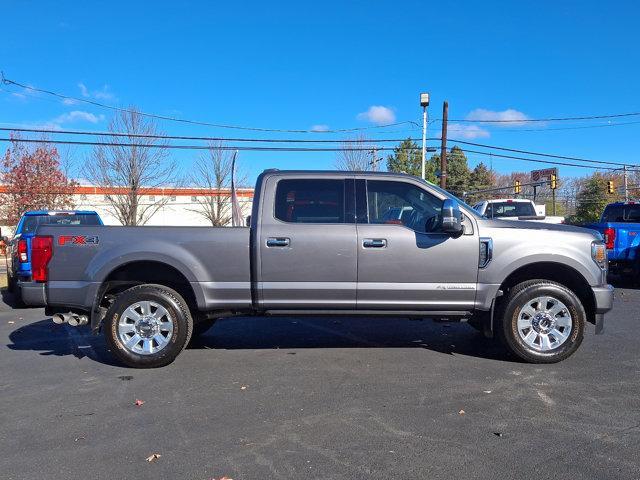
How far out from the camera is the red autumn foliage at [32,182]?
3022 cm

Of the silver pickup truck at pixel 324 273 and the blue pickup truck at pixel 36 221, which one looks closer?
the silver pickup truck at pixel 324 273

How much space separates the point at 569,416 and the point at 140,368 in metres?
4.11

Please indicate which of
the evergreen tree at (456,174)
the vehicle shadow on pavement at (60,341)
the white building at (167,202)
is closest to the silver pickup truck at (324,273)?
the vehicle shadow on pavement at (60,341)

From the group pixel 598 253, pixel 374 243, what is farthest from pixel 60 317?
pixel 598 253

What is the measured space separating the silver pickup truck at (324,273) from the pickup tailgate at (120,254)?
1cm

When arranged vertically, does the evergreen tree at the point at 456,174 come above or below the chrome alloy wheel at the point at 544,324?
above

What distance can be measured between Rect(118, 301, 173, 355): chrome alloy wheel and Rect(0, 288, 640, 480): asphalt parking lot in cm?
27

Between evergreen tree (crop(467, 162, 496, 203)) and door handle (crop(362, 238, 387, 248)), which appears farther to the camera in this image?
evergreen tree (crop(467, 162, 496, 203))

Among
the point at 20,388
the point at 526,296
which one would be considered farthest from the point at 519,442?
the point at 20,388

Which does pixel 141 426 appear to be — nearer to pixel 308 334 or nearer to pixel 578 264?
pixel 308 334

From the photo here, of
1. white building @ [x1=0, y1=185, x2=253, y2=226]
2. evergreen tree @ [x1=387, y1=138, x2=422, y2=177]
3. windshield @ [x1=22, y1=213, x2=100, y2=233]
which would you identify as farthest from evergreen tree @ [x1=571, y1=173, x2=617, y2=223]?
windshield @ [x1=22, y1=213, x2=100, y2=233]

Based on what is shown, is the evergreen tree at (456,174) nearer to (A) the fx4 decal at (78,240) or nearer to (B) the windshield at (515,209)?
(B) the windshield at (515,209)

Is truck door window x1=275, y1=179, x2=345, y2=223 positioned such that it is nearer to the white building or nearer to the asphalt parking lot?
the asphalt parking lot

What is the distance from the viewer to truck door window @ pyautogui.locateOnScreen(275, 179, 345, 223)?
18.4ft
